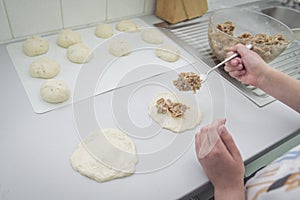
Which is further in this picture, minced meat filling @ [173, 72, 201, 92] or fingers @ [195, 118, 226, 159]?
minced meat filling @ [173, 72, 201, 92]

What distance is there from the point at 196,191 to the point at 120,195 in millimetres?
148

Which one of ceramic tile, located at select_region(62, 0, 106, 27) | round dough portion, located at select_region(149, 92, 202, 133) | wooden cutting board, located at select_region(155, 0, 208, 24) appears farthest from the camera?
wooden cutting board, located at select_region(155, 0, 208, 24)

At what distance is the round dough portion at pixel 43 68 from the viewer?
2.10 feet

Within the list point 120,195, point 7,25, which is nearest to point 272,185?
point 120,195

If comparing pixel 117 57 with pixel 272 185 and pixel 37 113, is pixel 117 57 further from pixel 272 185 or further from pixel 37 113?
pixel 272 185

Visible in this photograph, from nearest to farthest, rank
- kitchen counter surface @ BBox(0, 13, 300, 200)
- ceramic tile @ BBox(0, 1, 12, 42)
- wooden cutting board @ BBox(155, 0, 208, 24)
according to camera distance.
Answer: kitchen counter surface @ BBox(0, 13, 300, 200), ceramic tile @ BBox(0, 1, 12, 42), wooden cutting board @ BBox(155, 0, 208, 24)

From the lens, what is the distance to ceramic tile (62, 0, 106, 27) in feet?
2.63

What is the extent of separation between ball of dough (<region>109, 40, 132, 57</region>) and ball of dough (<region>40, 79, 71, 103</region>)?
217 mm

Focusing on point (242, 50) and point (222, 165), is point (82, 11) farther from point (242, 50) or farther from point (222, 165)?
point (222, 165)

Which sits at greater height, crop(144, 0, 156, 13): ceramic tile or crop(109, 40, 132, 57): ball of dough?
crop(144, 0, 156, 13): ceramic tile

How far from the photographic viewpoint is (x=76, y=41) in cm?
77

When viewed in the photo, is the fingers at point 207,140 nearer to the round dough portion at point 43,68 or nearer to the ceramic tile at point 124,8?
the round dough portion at point 43,68

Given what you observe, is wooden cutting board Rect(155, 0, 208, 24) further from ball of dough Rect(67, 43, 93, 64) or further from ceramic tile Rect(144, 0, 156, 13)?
ball of dough Rect(67, 43, 93, 64)

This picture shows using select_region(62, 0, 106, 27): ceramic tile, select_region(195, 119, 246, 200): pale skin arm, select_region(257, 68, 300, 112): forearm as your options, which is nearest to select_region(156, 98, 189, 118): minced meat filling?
select_region(195, 119, 246, 200): pale skin arm
